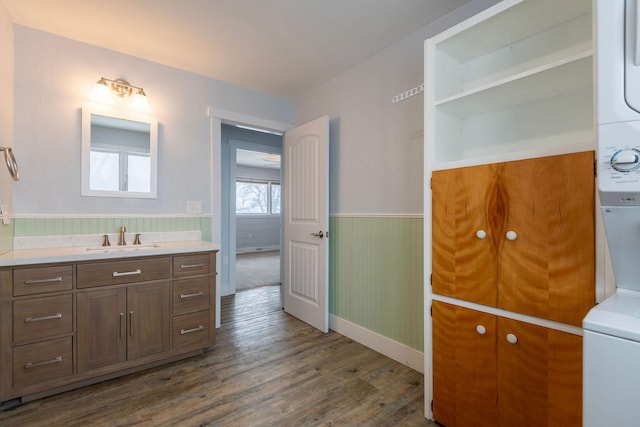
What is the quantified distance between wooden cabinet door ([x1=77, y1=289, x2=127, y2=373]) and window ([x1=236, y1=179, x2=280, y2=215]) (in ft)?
19.7

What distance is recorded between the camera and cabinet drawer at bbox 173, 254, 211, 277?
2145mm

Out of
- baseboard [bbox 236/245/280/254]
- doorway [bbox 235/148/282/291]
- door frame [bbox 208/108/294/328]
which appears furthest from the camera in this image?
baseboard [bbox 236/245/280/254]

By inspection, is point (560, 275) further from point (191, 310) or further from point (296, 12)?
point (191, 310)

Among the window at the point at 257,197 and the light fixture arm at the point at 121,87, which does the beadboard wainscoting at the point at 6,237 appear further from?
the window at the point at 257,197

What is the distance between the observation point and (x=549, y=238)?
3.90ft

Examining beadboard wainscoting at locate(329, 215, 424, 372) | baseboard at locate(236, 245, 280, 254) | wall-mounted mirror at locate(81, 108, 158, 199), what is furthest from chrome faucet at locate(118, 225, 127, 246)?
baseboard at locate(236, 245, 280, 254)

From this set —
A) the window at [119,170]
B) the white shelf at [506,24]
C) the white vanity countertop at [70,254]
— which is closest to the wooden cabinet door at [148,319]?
the white vanity countertop at [70,254]

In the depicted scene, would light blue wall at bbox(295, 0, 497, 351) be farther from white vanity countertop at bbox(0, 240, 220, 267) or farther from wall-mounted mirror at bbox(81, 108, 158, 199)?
wall-mounted mirror at bbox(81, 108, 158, 199)

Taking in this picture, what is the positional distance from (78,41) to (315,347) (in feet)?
9.76

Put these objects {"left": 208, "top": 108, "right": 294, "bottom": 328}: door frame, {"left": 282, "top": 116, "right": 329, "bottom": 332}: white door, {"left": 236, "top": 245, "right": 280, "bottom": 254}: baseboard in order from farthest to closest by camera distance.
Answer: {"left": 236, "top": 245, "right": 280, "bottom": 254}: baseboard → {"left": 208, "top": 108, "right": 294, "bottom": 328}: door frame → {"left": 282, "top": 116, "right": 329, "bottom": 332}: white door

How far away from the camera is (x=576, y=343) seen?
1113mm

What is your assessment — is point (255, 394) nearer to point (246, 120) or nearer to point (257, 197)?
point (246, 120)

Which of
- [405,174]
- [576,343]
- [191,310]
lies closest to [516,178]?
[576,343]

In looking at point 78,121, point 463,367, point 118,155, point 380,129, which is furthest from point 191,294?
point 380,129
